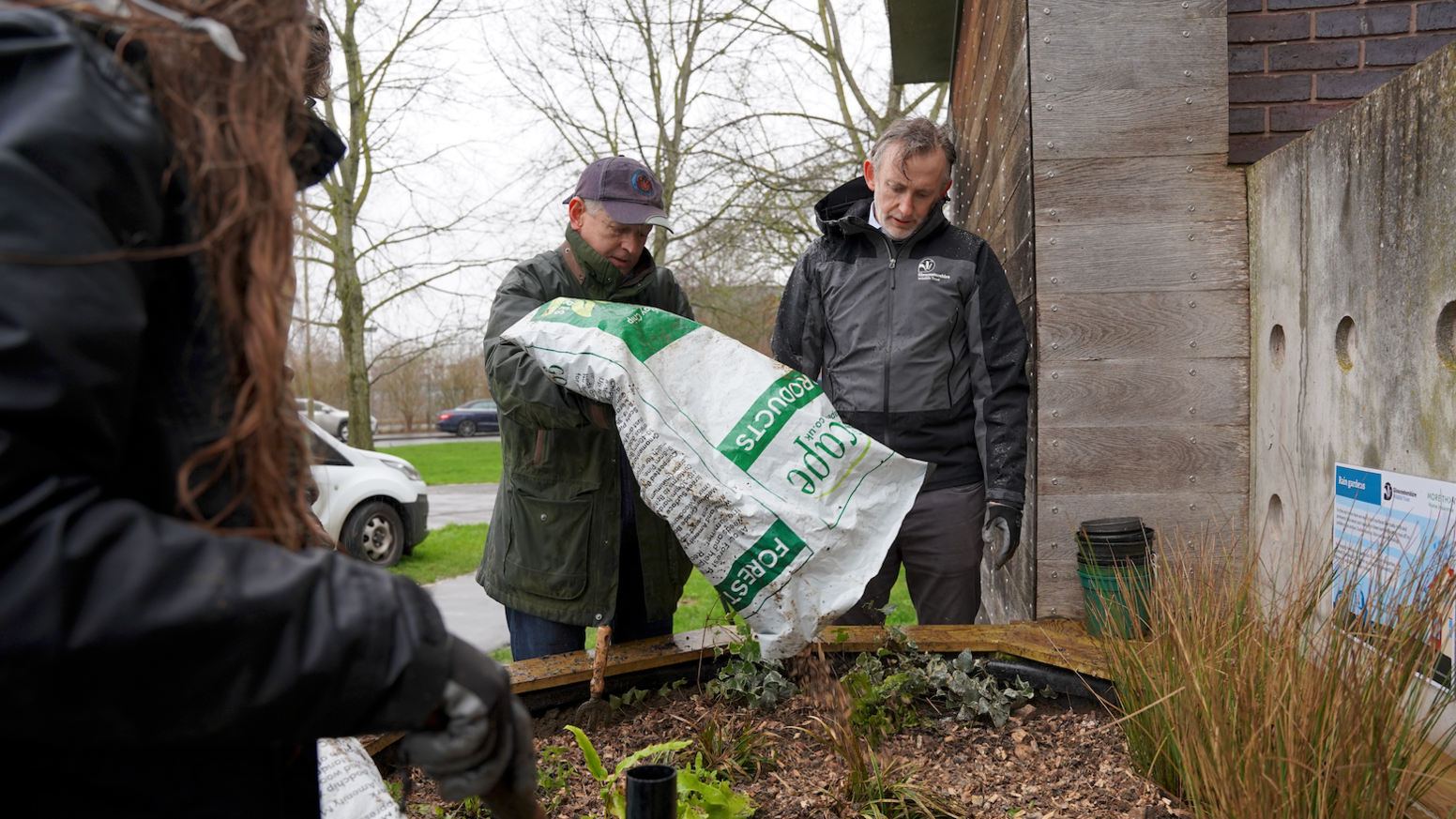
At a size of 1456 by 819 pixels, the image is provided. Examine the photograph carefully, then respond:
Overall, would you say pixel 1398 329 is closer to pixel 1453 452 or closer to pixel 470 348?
pixel 1453 452

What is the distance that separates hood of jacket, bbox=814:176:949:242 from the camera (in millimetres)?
3033

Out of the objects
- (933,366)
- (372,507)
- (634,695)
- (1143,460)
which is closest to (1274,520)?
(1143,460)

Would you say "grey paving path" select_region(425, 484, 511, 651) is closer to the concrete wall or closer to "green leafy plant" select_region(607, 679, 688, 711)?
"green leafy plant" select_region(607, 679, 688, 711)

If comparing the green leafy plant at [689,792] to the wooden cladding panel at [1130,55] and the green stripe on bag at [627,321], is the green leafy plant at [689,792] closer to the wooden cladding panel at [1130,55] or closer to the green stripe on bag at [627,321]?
the green stripe on bag at [627,321]

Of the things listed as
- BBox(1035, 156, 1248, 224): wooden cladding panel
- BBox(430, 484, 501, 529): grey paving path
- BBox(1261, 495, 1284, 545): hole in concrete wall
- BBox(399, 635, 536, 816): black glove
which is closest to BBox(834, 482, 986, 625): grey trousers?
BBox(1261, 495, 1284, 545): hole in concrete wall

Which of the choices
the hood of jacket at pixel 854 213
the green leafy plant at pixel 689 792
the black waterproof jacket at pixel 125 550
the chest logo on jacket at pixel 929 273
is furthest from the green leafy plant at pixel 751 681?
the black waterproof jacket at pixel 125 550

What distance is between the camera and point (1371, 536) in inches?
92.6

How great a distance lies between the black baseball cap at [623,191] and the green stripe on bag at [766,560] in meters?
0.87

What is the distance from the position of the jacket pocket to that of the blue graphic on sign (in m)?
1.92

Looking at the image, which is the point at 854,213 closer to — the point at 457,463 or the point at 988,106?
the point at 988,106

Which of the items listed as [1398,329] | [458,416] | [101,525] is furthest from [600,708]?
[458,416]

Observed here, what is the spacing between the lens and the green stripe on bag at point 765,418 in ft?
7.19

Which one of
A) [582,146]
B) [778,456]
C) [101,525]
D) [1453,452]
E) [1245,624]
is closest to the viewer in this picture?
[101,525]

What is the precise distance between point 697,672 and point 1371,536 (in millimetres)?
→ 1697
